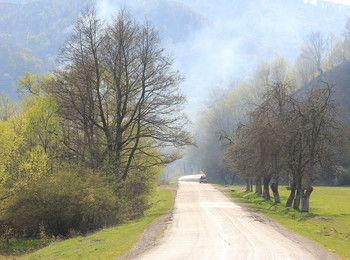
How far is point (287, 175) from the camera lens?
113 feet

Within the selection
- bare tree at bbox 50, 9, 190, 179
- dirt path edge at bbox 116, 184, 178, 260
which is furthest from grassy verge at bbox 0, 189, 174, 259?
bare tree at bbox 50, 9, 190, 179

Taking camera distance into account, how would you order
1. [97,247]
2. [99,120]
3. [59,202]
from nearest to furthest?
[97,247] < [59,202] < [99,120]

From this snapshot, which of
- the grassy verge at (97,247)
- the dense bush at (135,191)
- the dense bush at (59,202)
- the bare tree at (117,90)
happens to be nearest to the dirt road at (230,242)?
the grassy verge at (97,247)

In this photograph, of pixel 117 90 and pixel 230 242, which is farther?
pixel 117 90

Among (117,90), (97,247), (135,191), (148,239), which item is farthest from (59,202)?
(117,90)

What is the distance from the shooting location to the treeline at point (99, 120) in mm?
22812

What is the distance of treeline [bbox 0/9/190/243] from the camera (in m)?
22.8

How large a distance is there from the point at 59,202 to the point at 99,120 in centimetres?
1030

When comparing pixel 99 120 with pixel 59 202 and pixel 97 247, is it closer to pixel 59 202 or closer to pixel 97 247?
pixel 59 202

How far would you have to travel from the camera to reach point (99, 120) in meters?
29.8

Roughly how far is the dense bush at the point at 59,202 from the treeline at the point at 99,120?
0.42 ft

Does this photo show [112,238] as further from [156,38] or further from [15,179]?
[156,38]

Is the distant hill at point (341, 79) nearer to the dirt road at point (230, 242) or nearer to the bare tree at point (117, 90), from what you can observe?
the bare tree at point (117, 90)

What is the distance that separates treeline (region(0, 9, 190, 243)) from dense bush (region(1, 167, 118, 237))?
0.42 ft
